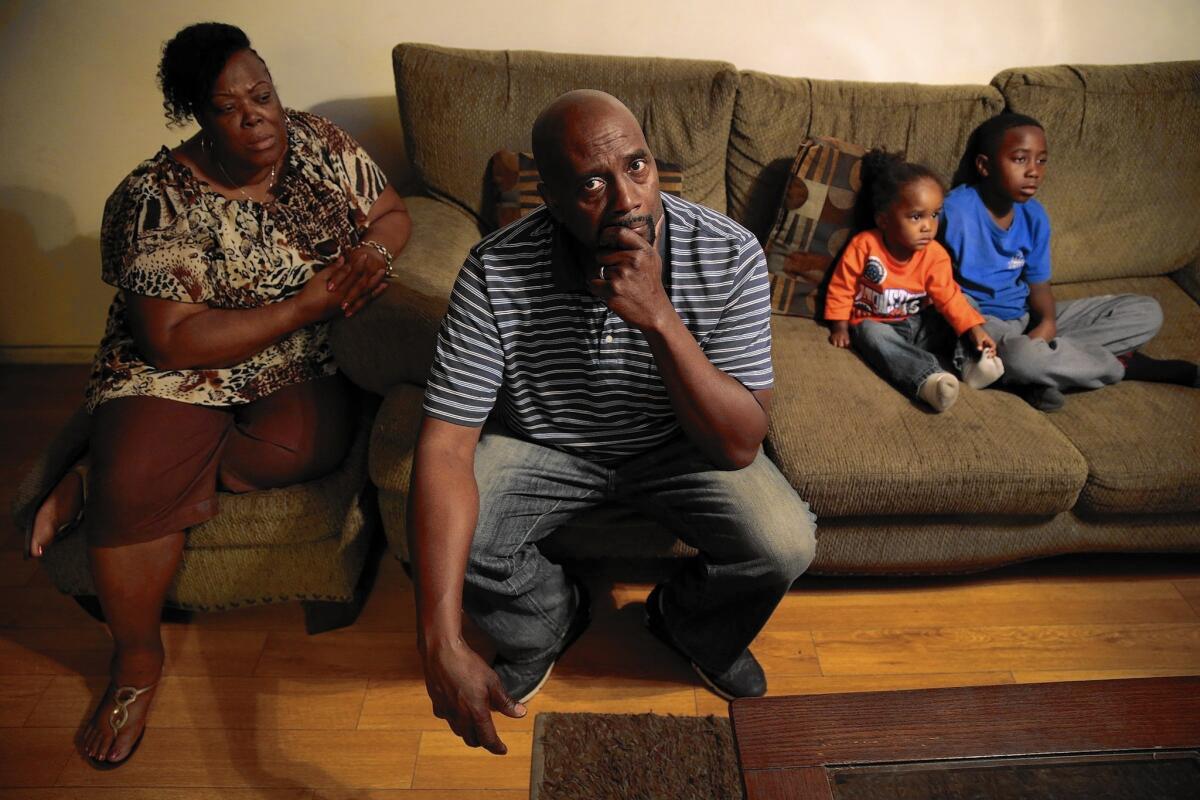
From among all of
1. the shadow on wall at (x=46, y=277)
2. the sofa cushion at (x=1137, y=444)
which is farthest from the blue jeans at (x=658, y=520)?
the shadow on wall at (x=46, y=277)

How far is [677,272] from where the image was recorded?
1201mm

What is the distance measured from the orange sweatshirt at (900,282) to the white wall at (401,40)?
625 millimetres

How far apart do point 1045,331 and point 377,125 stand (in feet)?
5.80

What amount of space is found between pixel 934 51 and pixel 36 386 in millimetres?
2718

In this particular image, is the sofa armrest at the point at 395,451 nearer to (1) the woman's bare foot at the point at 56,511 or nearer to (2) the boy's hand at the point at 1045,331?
(1) the woman's bare foot at the point at 56,511

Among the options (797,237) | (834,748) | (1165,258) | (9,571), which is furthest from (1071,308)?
(9,571)

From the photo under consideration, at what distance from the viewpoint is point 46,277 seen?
7.75ft

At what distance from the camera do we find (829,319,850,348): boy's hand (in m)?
1.85

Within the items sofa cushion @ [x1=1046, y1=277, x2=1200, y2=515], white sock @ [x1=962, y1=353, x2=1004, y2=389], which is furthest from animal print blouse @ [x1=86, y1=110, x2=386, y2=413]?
sofa cushion @ [x1=1046, y1=277, x2=1200, y2=515]

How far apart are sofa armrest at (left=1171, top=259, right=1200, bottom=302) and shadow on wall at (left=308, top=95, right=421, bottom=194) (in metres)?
2.01

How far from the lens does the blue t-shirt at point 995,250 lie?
1869mm

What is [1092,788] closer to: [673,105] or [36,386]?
[673,105]

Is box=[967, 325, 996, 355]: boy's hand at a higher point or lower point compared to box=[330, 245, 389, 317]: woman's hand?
lower

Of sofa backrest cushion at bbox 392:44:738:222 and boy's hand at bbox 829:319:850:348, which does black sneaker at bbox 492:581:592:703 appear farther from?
sofa backrest cushion at bbox 392:44:738:222
